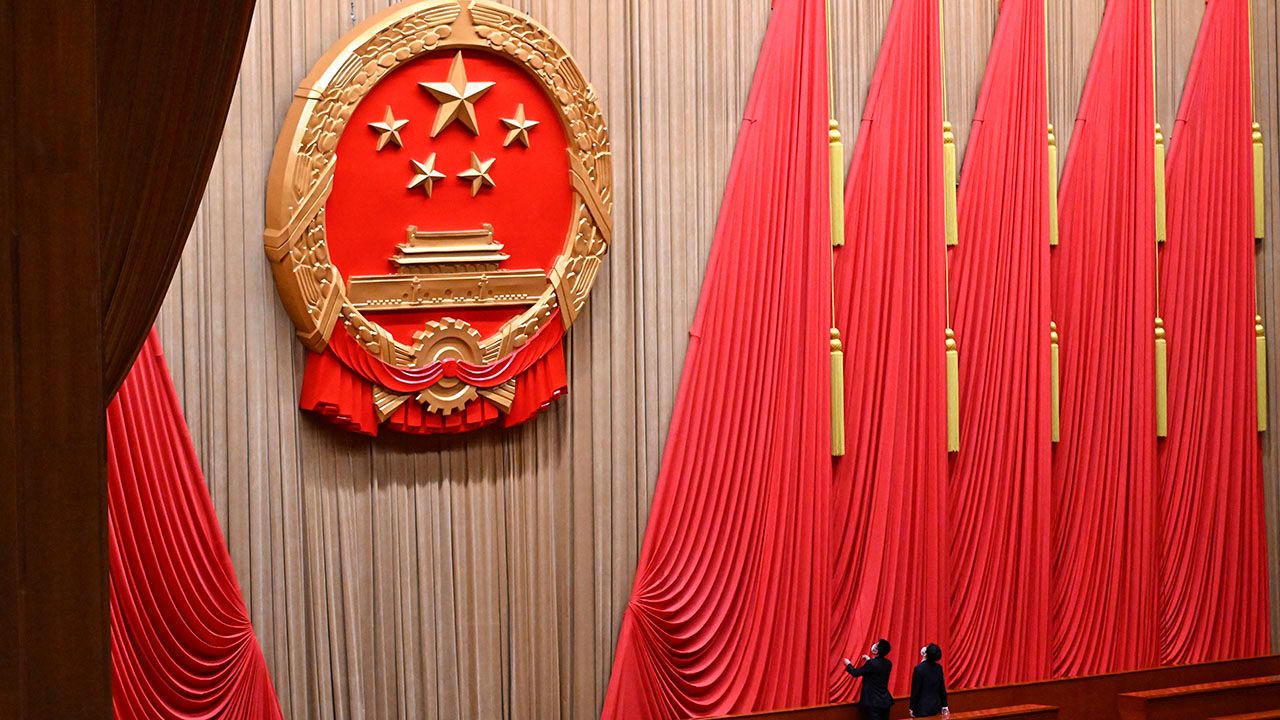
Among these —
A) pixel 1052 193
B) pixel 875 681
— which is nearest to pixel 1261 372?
pixel 1052 193

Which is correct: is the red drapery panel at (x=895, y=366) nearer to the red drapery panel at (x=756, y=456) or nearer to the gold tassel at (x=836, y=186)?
the gold tassel at (x=836, y=186)

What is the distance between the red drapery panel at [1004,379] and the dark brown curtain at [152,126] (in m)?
5.88

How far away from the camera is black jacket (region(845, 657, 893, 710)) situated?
6473 mm

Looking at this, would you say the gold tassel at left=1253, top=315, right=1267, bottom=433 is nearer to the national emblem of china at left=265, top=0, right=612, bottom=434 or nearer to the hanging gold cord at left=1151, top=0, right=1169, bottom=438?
the hanging gold cord at left=1151, top=0, right=1169, bottom=438

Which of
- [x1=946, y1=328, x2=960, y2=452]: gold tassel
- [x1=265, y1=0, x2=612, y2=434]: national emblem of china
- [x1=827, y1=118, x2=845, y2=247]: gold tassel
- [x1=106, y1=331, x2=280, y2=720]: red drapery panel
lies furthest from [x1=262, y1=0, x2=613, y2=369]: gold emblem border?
[x1=946, y1=328, x2=960, y2=452]: gold tassel

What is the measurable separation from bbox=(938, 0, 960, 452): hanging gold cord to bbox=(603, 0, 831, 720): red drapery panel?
2.65 ft

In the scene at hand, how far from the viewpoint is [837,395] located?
695 cm

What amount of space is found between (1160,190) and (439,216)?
177 inches

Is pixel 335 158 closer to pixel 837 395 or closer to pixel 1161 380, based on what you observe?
pixel 837 395

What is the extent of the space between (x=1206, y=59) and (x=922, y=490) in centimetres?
334

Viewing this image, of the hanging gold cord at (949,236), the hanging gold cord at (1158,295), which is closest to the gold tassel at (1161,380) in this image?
the hanging gold cord at (1158,295)

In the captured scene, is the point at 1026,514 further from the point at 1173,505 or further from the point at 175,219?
the point at 175,219

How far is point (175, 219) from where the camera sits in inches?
78.4

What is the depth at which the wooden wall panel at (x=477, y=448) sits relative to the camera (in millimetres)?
5578
